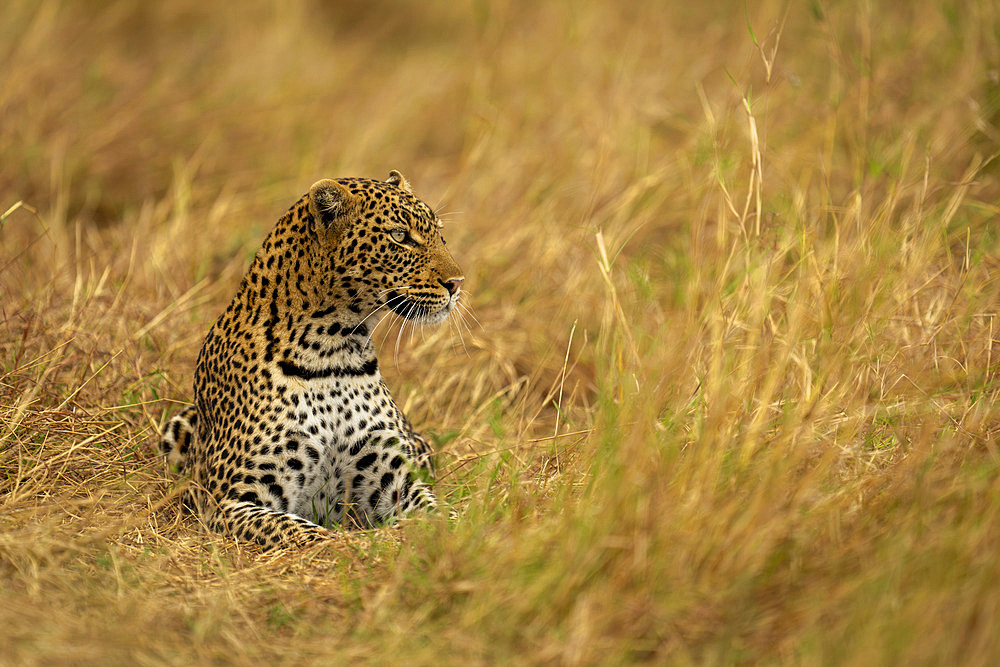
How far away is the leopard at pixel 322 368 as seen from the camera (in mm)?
4969

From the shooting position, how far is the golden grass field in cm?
362

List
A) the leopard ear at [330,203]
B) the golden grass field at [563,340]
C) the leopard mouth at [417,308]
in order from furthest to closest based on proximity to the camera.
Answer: the leopard mouth at [417,308]
the leopard ear at [330,203]
the golden grass field at [563,340]

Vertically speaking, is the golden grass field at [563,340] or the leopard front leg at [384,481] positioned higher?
the golden grass field at [563,340]

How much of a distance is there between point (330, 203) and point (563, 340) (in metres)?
2.48

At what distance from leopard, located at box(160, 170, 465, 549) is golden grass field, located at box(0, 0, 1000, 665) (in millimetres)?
344

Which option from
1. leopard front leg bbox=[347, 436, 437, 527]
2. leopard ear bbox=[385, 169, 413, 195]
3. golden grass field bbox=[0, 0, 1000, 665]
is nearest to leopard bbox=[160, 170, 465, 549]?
leopard front leg bbox=[347, 436, 437, 527]

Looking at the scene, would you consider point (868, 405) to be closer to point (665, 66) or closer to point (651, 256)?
point (651, 256)

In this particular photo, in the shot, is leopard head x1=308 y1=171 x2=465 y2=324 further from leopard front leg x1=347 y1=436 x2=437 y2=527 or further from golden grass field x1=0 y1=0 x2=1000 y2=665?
golden grass field x1=0 y1=0 x2=1000 y2=665

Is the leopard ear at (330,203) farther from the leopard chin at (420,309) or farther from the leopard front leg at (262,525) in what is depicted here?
the leopard front leg at (262,525)

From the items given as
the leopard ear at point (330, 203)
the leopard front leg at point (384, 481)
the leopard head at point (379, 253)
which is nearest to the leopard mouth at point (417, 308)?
the leopard head at point (379, 253)

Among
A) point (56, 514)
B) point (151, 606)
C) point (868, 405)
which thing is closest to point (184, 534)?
point (56, 514)

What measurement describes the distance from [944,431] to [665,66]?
6.40 metres

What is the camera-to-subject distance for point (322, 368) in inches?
199

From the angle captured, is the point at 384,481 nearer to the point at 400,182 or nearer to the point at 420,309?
the point at 420,309
